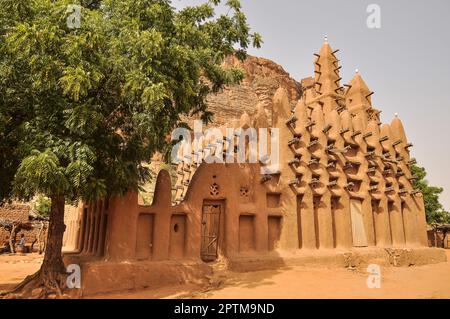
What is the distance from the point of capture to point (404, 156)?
19.8 metres

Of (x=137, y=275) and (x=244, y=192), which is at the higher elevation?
(x=244, y=192)

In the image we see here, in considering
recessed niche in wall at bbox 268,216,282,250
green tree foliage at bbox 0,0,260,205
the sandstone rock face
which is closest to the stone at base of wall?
green tree foliage at bbox 0,0,260,205

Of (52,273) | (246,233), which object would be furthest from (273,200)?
(52,273)

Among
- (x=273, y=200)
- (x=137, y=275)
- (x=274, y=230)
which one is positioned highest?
(x=273, y=200)

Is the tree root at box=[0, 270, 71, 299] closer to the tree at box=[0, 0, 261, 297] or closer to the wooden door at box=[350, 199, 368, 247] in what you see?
the tree at box=[0, 0, 261, 297]

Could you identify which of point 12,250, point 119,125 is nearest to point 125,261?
point 119,125

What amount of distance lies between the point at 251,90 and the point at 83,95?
55.1m

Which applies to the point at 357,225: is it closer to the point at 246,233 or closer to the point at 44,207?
the point at 246,233

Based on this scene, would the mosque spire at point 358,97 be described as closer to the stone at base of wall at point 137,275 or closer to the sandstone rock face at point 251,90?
the stone at base of wall at point 137,275

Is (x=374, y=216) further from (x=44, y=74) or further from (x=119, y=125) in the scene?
(x=44, y=74)

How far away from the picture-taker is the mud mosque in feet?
37.2

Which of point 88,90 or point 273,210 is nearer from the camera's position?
point 88,90

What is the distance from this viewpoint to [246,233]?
13492 mm

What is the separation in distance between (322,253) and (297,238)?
117cm
